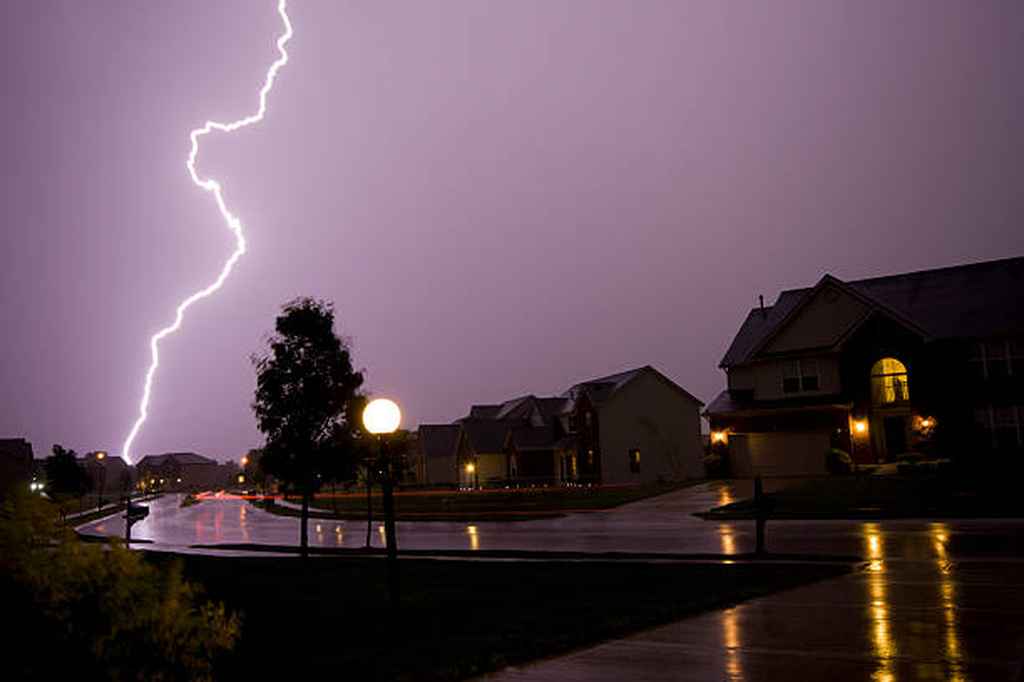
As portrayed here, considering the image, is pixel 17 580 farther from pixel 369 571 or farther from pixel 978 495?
pixel 978 495

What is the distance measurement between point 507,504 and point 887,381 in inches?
805

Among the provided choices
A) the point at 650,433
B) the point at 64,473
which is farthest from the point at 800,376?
the point at 64,473

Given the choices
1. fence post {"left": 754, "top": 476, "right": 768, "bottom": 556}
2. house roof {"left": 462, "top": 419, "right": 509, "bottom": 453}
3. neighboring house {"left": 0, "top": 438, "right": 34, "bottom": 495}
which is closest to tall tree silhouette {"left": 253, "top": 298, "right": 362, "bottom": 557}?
fence post {"left": 754, "top": 476, "right": 768, "bottom": 556}

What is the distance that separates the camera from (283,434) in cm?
2244

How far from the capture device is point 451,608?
40.8ft

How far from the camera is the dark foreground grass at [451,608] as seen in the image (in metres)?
9.00

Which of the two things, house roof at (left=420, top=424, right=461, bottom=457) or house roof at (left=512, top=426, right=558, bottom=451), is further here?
house roof at (left=420, top=424, right=461, bottom=457)

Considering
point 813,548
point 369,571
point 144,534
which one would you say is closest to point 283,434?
point 369,571

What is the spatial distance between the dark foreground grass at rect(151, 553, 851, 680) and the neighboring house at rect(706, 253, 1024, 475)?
27787 mm

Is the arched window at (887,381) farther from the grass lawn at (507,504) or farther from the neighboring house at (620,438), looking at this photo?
the neighboring house at (620,438)

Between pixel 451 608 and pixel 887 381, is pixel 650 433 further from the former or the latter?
pixel 451 608

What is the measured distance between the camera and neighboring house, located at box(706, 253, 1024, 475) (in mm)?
41812

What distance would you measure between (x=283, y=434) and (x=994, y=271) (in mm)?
37727

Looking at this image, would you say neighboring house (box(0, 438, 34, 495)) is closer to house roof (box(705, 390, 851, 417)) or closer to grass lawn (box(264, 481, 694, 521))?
grass lawn (box(264, 481, 694, 521))
